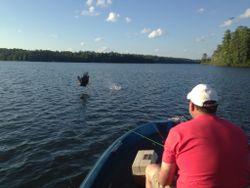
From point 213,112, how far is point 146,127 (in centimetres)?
691

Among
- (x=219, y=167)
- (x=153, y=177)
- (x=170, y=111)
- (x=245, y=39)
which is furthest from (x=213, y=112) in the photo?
(x=245, y=39)

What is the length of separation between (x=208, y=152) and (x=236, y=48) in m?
119

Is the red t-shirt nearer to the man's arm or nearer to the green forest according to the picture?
the man's arm

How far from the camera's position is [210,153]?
4105 mm

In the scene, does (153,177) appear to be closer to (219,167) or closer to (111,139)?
(219,167)

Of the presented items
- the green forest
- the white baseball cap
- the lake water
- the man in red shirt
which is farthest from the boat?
the green forest

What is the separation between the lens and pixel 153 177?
5.47 meters

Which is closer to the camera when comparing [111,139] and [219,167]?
Answer: [219,167]

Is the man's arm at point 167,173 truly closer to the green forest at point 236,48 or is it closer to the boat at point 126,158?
the boat at point 126,158

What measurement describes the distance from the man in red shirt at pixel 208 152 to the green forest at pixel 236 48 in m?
114

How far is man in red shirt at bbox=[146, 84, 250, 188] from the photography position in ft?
13.5

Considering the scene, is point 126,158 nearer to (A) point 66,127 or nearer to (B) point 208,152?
(B) point 208,152

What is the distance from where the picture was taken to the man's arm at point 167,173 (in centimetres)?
459

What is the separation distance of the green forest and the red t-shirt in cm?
11385
